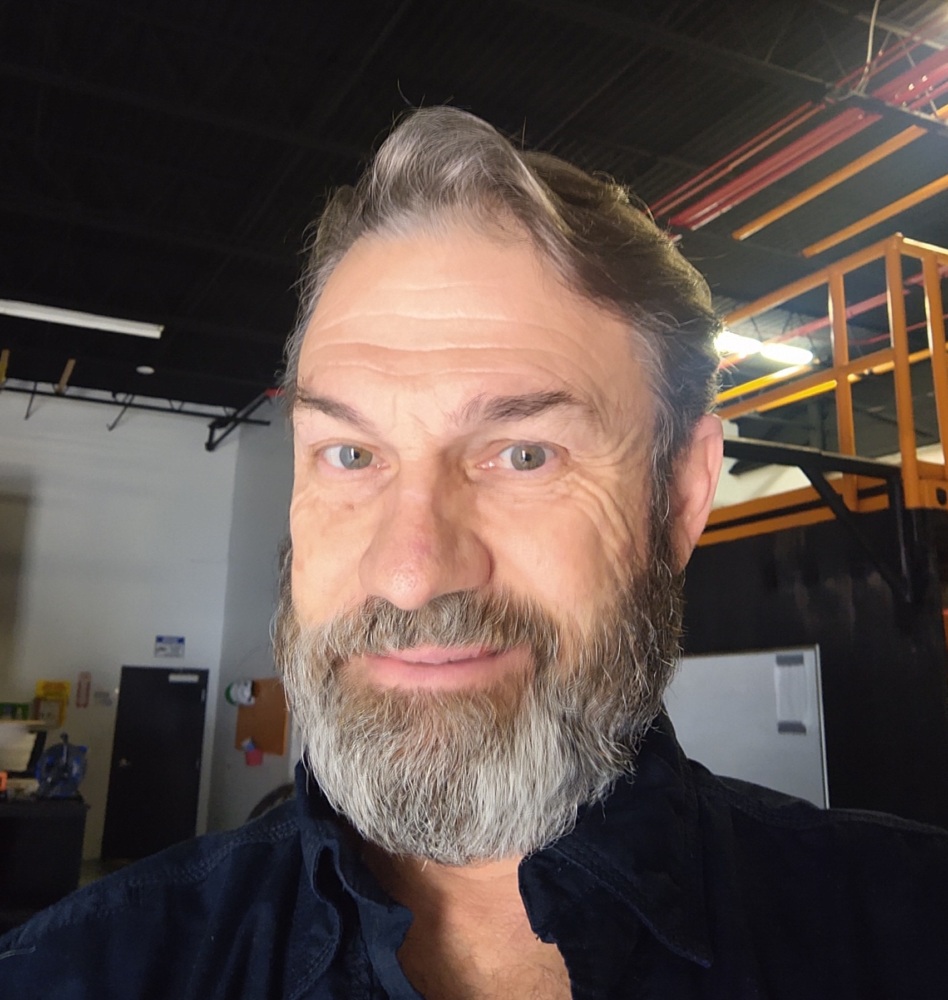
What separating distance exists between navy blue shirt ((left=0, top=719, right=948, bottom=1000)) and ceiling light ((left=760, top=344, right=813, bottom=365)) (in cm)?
611

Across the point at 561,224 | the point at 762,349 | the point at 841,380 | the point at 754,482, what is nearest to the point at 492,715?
the point at 561,224

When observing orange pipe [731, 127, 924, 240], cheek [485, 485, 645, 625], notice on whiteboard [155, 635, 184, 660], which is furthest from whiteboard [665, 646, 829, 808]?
notice on whiteboard [155, 635, 184, 660]

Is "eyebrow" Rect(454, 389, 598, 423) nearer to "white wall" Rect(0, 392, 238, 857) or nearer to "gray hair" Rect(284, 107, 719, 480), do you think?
"gray hair" Rect(284, 107, 719, 480)

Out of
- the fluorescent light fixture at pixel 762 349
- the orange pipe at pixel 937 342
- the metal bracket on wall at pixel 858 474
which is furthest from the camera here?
the fluorescent light fixture at pixel 762 349

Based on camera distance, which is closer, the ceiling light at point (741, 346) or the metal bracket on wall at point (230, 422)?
the ceiling light at point (741, 346)

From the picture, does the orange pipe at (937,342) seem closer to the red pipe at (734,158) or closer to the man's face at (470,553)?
the man's face at (470,553)

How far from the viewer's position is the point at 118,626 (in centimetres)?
1021

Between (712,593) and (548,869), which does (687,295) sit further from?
(712,593)

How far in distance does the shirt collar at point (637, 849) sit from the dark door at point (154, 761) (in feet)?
32.2

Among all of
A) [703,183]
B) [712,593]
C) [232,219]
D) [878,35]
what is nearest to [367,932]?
[712,593]

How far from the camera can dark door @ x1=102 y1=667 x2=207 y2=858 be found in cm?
981

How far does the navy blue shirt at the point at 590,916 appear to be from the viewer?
0.90 m

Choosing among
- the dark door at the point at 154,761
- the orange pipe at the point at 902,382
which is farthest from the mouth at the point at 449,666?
the dark door at the point at 154,761

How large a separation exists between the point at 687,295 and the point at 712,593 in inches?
78.9
